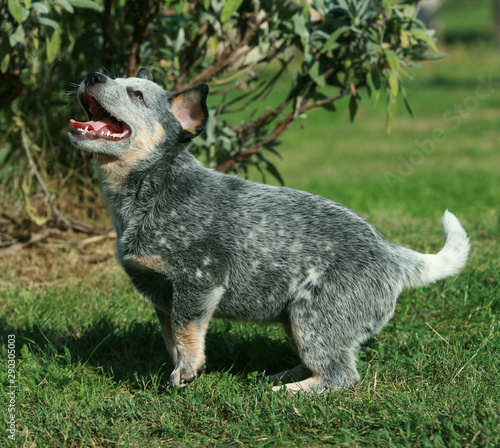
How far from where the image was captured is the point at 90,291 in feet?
15.1

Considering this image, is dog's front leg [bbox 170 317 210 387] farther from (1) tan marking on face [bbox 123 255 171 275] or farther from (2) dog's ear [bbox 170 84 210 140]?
(2) dog's ear [bbox 170 84 210 140]

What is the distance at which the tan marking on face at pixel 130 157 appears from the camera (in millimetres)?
3311

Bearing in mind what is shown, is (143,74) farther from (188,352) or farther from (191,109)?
(188,352)

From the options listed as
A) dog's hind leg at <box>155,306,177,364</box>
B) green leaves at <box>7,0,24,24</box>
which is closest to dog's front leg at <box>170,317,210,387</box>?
dog's hind leg at <box>155,306,177,364</box>

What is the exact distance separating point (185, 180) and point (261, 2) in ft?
6.16

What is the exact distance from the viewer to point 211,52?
16.2ft

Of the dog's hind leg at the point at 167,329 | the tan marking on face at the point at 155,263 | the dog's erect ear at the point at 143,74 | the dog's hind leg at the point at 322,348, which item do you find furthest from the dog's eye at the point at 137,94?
the dog's hind leg at the point at 322,348

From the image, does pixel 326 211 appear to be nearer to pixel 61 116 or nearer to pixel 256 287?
pixel 256 287

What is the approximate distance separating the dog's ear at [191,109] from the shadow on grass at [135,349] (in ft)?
4.14

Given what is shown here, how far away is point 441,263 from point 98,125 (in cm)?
191

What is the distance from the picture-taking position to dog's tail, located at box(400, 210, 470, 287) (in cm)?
343

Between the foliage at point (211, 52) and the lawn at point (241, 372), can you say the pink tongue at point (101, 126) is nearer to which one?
the foliage at point (211, 52)

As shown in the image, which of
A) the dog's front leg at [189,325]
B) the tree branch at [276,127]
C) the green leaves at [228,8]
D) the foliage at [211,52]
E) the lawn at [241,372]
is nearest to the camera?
the lawn at [241,372]

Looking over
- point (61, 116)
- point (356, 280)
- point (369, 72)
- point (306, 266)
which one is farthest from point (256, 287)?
point (61, 116)
